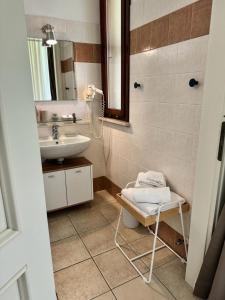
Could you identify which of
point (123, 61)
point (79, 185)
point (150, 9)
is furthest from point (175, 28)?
point (79, 185)

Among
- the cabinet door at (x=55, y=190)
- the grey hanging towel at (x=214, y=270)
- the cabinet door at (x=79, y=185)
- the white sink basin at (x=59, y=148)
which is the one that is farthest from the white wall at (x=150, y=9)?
the cabinet door at (x=55, y=190)

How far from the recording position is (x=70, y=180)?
228cm

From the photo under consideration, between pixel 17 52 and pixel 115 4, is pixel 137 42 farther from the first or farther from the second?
pixel 17 52

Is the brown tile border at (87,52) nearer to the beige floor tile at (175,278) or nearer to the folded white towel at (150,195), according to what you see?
the folded white towel at (150,195)

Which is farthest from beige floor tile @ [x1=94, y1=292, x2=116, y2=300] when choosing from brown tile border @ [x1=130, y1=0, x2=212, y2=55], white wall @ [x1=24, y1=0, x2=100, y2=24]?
white wall @ [x1=24, y1=0, x2=100, y2=24]

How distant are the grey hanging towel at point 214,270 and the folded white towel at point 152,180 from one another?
0.59 metres

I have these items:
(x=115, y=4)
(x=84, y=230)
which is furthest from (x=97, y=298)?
(x=115, y=4)

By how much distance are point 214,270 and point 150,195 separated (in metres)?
0.59

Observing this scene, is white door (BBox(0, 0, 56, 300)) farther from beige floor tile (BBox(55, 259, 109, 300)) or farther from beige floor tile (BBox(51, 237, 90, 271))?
beige floor tile (BBox(51, 237, 90, 271))

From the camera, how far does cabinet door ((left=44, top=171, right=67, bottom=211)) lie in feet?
7.14

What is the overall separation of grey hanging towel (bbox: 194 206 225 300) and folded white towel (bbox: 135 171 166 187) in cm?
59

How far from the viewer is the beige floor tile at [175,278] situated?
1427 mm

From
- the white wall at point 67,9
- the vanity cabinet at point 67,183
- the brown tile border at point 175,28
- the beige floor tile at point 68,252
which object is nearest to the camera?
the brown tile border at point 175,28

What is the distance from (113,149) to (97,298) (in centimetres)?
155
